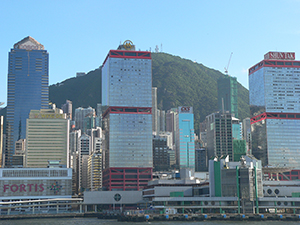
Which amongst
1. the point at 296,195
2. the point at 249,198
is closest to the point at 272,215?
the point at 249,198

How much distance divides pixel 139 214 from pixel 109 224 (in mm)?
13909

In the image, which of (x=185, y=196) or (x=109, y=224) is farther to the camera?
(x=185, y=196)

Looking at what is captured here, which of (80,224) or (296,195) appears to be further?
(296,195)

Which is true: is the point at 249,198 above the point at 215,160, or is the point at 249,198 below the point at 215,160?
below

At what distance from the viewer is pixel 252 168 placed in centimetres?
17625

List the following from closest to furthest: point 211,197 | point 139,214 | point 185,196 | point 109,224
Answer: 1. point 109,224
2. point 139,214
3. point 211,197
4. point 185,196

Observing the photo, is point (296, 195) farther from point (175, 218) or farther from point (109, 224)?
point (109, 224)

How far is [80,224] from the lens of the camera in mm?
158750

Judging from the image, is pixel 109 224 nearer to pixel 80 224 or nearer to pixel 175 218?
pixel 80 224

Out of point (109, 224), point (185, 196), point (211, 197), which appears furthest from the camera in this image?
point (185, 196)

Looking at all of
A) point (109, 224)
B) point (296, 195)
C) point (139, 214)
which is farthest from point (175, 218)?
point (296, 195)

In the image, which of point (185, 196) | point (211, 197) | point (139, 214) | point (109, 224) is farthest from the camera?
point (185, 196)

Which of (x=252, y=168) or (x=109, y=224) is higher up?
(x=252, y=168)

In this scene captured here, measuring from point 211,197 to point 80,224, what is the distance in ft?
166
